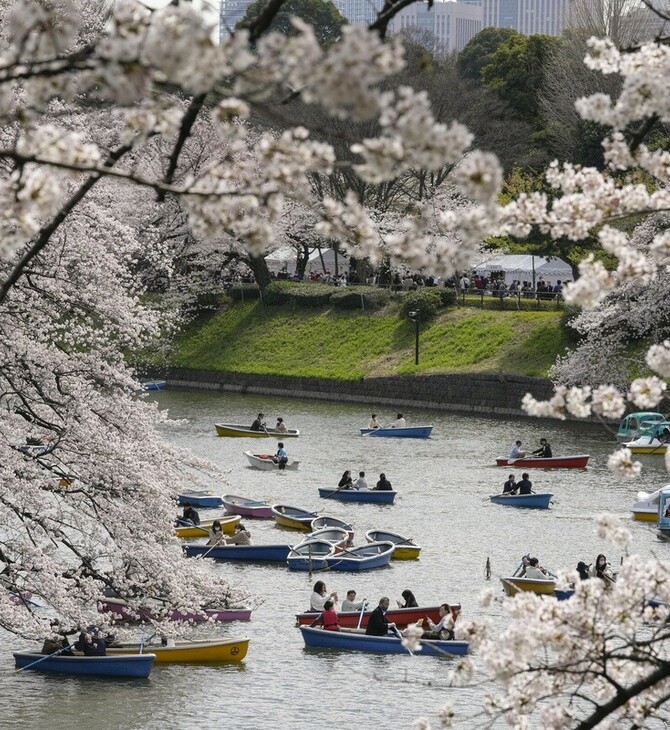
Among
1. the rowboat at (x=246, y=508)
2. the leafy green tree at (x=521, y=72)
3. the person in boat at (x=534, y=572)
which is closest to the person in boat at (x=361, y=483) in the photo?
the rowboat at (x=246, y=508)

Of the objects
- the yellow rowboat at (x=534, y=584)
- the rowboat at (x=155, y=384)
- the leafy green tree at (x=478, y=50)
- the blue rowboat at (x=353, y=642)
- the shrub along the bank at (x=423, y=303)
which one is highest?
the leafy green tree at (x=478, y=50)

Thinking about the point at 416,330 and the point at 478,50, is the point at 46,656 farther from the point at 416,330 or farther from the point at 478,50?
the point at 478,50

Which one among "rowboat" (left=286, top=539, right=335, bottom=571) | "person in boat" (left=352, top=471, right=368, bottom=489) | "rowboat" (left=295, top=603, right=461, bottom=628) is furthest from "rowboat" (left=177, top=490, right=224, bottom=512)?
"rowboat" (left=295, top=603, right=461, bottom=628)

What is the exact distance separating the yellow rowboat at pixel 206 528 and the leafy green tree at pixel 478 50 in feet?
243

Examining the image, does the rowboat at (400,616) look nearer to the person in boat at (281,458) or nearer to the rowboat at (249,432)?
the person in boat at (281,458)

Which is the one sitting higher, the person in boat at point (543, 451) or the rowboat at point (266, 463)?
the person in boat at point (543, 451)

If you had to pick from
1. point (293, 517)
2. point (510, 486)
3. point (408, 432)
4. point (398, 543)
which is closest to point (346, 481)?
A: point (293, 517)

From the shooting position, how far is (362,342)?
193 ft

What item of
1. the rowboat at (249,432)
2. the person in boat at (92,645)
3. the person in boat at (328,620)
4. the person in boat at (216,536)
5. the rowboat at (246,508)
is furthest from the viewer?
the rowboat at (249,432)

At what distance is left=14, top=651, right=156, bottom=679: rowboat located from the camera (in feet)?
64.2

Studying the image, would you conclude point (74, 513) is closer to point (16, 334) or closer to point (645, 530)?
point (16, 334)

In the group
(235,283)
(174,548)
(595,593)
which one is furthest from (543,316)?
(595,593)

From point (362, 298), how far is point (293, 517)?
32.2 meters

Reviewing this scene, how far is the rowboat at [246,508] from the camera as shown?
3203 centimetres
